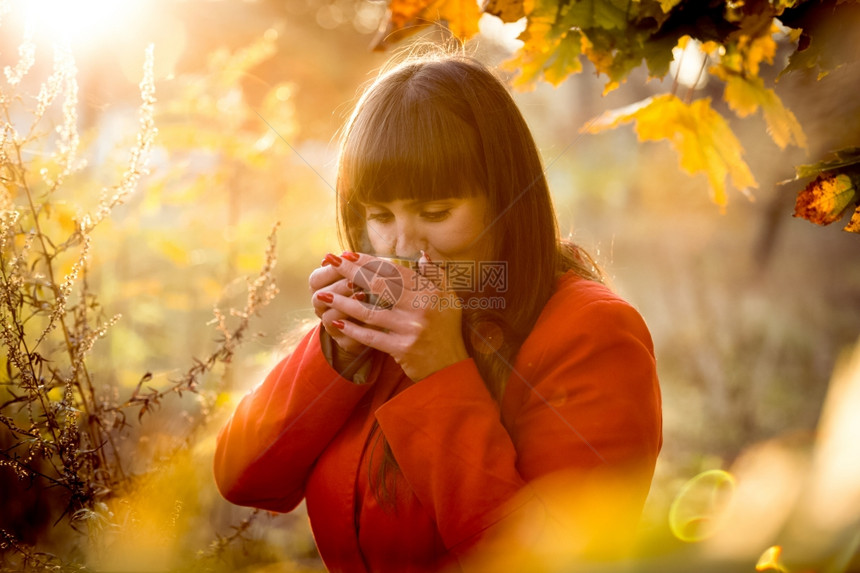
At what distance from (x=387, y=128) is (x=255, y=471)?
92 cm

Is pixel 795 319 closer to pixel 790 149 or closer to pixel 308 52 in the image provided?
pixel 790 149

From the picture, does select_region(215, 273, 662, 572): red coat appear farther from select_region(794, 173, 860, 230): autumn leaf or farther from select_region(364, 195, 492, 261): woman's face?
select_region(794, 173, 860, 230): autumn leaf

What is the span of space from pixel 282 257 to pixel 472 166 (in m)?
3.54

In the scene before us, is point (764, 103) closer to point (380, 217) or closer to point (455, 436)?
point (380, 217)

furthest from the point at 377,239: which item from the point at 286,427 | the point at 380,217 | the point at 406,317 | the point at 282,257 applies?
the point at 282,257

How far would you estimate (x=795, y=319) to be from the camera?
6.99 metres

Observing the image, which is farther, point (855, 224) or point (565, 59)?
point (565, 59)

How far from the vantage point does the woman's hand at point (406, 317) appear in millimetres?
1394

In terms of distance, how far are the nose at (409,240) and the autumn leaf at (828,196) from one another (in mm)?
774

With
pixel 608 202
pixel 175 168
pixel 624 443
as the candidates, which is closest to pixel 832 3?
pixel 624 443

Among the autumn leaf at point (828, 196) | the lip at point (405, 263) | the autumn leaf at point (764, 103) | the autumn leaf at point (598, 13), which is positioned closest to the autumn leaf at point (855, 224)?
the autumn leaf at point (828, 196)

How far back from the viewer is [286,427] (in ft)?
5.29

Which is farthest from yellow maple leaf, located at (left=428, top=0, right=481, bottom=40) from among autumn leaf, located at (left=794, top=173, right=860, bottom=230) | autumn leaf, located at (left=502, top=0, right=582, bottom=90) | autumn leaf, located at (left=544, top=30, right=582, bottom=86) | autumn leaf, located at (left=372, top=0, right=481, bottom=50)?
autumn leaf, located at (left=794, top=173, right=860, bottom=230)

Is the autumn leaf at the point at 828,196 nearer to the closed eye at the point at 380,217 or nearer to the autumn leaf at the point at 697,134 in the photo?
the autumn leaf at the point at 697,134
